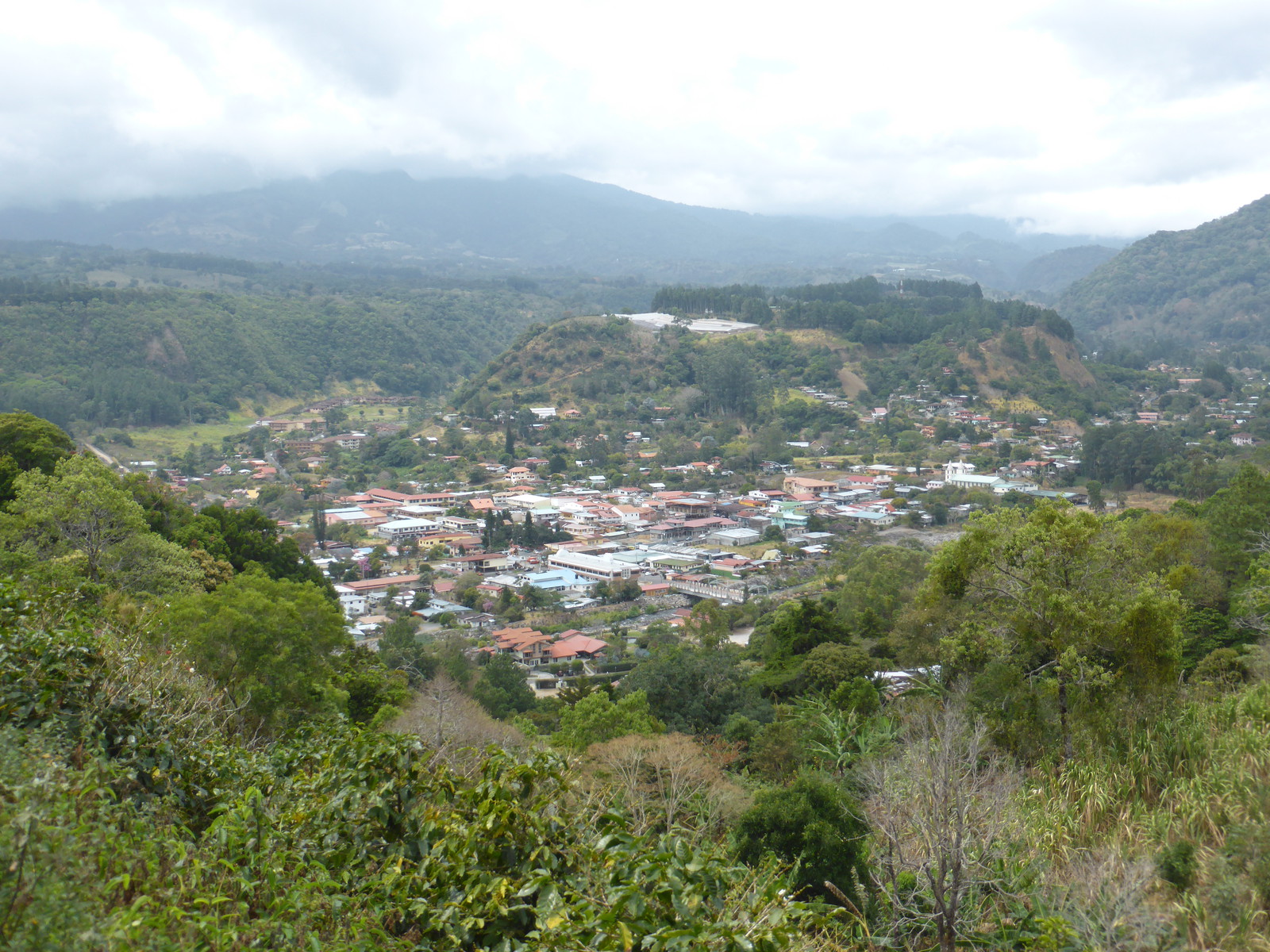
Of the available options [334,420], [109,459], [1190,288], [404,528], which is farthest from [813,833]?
[1190,288]

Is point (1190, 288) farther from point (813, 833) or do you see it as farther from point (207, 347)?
point (813, 833)

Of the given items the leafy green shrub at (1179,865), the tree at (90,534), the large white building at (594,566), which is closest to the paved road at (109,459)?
the large white building at (594,566)

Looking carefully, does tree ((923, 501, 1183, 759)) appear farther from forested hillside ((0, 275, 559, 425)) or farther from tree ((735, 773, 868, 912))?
forested hillside ((0, 275, 559, 425))

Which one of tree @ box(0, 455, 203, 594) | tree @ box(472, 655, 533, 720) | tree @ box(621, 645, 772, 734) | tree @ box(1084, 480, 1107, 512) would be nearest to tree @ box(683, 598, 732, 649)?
tree @ box(472, 655, 533, 720)

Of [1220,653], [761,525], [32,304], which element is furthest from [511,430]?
[1220,653]

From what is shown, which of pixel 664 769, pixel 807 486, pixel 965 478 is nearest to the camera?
pixel 664 769

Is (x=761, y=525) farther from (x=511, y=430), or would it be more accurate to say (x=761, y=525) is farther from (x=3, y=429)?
(x=3, y=429)
